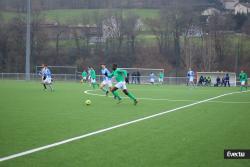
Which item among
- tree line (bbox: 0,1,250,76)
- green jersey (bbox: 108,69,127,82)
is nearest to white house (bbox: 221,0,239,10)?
tree line (bbox: 0,1,250,76)

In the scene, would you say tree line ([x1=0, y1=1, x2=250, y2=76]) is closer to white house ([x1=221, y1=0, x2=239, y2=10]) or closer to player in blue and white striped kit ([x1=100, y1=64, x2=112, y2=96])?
white house ([x1=221, y1=0, x2=239, y2=10])

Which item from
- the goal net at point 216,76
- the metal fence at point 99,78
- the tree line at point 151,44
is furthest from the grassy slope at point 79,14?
the goal net at point 216,76

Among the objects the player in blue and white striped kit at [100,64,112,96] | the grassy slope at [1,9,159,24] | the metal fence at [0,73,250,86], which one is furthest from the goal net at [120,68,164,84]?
the grassy slope at [1,9,159,24]

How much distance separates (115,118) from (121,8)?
86.2 metres

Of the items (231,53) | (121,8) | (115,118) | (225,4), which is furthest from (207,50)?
(115,118)

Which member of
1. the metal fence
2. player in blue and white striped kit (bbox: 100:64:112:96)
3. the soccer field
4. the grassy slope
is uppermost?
the grassy slope

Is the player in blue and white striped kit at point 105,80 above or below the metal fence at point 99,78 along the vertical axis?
above

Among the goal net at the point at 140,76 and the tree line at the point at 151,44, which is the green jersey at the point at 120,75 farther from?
the tree line at the point at 151,44

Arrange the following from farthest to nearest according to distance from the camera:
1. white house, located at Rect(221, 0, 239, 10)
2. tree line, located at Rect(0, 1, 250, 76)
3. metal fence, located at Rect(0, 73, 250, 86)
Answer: white house, located at Rect(221, 0, 239, 10) → tree line, located at Rect(0, 1, 250, 76) → metal fence, located at Rect(0, 73, 250, 86)

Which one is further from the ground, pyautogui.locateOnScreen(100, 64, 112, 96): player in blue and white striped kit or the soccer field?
pyautogui.locateOnScreen(100, 64, 112, 96): player in blue and white striped kit

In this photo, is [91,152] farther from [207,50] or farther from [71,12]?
[71,12]

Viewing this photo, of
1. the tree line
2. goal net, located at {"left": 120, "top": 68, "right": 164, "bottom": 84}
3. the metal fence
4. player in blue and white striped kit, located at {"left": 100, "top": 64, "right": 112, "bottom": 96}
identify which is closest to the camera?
player in blue and white striped kit, located at {"left": 100, "top": 64, "right": 112, "bottom": 96}

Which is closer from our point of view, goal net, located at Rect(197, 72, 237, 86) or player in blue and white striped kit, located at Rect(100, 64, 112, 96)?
player in blue and white striped kit, located at Rect(100, 64, 112, 96)

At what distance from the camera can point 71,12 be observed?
96.1 m
